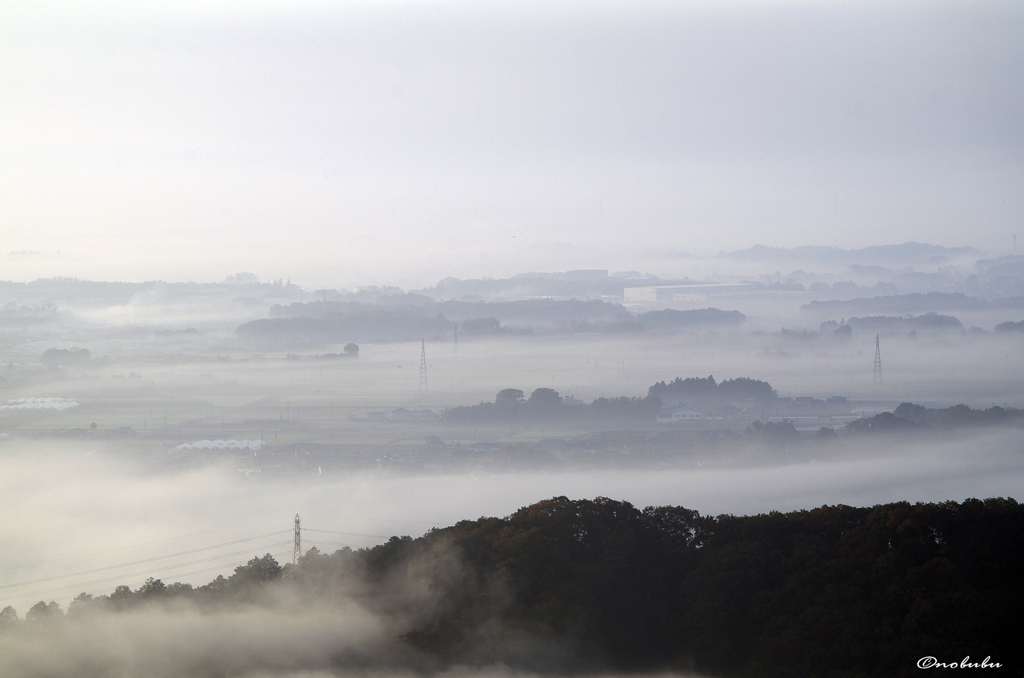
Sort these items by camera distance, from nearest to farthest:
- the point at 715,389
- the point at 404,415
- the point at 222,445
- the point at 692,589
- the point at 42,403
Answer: the point at 692,589 < the point at 222,445 < the point at 42,403 < the point at 404,415 < the point at 715,389

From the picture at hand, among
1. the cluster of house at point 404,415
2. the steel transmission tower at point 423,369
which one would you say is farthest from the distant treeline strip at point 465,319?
the cluster of house at point 404,415

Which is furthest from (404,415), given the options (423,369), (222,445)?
(423,369)

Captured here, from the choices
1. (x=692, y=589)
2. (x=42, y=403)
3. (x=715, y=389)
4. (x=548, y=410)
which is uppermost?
(x=42, y=403)

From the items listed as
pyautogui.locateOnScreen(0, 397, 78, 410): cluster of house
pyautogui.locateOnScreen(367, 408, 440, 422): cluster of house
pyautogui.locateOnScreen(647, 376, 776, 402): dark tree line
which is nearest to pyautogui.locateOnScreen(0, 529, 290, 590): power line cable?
pyautogui.locateOnScreen(367, 408, 440, 422): cluster of house

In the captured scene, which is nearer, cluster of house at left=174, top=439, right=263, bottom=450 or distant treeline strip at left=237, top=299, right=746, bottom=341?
cluster of house at left=174, top=439, right=263, bottom=450

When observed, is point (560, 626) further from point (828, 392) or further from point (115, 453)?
point (828, 392)

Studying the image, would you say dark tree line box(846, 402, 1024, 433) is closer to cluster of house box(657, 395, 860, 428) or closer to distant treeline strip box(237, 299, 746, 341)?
cluster of house box(657, 395, 860, 428)

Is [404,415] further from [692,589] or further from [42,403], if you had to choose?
[692,589]

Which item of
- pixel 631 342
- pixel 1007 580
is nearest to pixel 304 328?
pixel 631 342

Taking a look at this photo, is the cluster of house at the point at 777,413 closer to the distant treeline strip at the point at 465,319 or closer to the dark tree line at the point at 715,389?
the dark tree line at the point at 715,389
